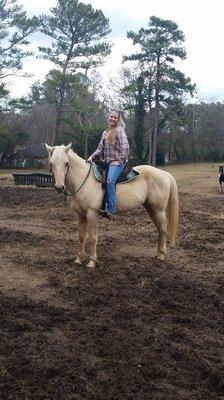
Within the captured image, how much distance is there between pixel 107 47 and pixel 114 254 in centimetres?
2605

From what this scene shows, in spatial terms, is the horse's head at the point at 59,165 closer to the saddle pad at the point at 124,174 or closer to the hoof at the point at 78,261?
the saddle pad at the point at 124,174

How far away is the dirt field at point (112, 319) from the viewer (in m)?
3.29

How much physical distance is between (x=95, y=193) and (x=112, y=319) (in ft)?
7.90

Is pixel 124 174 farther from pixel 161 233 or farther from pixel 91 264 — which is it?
pixel 91 264

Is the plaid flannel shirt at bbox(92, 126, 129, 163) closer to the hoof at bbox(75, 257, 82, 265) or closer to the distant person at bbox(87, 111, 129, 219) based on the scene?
the distant person at bbox(87, 111, 129, 219)

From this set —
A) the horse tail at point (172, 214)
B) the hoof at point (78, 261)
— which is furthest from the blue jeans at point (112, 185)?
the horse tail at point (172, 214)

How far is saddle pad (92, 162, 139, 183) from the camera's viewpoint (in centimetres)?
670

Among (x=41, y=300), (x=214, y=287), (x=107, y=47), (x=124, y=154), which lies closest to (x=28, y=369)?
(x=41, y=300)

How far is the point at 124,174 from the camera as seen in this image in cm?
687

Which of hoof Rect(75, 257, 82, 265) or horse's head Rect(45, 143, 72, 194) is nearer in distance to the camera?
horse's head Rect(45, 143, 72, 194)

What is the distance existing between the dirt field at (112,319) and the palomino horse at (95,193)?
1.61ft

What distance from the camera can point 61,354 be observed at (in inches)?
145

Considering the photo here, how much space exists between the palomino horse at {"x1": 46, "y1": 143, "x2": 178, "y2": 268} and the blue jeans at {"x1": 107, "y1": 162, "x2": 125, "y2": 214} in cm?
13

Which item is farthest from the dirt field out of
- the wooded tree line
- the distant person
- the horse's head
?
the wooded tree line
